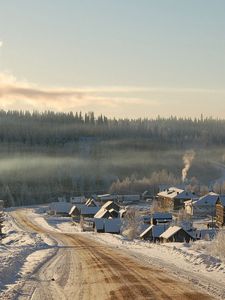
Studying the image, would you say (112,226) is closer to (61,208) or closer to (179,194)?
(179,194)

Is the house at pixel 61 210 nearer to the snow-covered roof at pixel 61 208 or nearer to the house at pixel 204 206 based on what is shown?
the snow-covered roof at pixel 61 208

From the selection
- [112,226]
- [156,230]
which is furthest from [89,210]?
[156,230]

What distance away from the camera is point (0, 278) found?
2703 cm

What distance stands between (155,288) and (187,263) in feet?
34.0

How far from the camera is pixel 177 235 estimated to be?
73.1 metres

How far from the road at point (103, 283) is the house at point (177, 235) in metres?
36.4

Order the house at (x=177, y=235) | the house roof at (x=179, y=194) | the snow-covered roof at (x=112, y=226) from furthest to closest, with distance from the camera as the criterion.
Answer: the house roof at (x=179, y=194)
the snow-covered roof at (x=112, y=226)
the house at (x=177, y=235)

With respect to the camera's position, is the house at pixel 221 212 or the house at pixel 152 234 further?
the house at pixel 221 212

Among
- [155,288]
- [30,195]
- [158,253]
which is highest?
[155,288]

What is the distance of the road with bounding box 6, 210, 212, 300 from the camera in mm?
22938

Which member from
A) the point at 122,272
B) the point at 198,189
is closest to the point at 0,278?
the point at 122,272

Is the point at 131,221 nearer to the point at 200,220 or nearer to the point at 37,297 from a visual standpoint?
the point at 200,220

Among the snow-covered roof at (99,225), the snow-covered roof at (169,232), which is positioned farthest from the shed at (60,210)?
the snow-covered roof at (169,232)

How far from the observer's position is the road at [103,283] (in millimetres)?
22938
